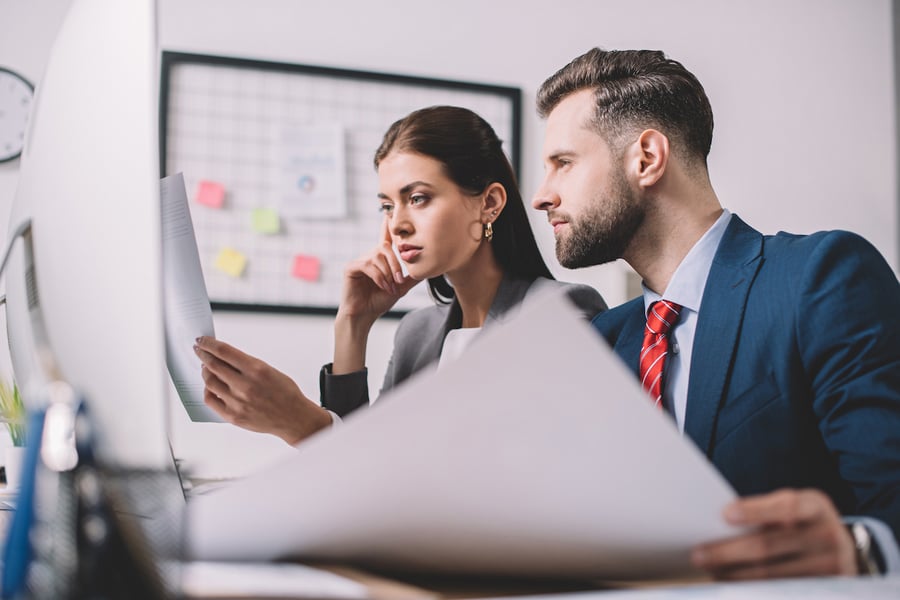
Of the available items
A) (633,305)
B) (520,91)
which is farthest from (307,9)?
(633,305)

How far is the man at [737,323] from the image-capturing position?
45 cm

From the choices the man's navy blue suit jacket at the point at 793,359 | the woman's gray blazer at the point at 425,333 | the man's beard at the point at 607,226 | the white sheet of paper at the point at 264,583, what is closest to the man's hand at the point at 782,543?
the white sheet of paper at the point at 264,583

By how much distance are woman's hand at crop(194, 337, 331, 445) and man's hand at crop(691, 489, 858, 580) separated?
0.64 metres

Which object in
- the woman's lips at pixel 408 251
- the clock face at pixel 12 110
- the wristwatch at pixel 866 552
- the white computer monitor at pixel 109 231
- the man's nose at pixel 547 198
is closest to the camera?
the white computer monitor at pixel 109 231

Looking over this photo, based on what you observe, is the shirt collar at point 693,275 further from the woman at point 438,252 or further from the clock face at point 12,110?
the clock face at point 12,110

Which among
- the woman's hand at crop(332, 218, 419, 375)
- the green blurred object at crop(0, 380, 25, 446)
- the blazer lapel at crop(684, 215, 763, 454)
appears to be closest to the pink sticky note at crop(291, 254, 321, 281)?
the woman's hand at crop(332, 218, 419, 375)

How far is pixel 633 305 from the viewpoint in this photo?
4.06ft

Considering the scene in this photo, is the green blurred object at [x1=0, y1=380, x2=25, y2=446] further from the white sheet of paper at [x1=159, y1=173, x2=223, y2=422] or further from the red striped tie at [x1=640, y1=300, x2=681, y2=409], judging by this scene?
the red striped tie at [x1=640, y1=300, x2=681, y2=409]

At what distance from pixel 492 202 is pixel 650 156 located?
1.90ft

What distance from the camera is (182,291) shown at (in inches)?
31.8

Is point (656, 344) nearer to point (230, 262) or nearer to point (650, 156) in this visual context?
point (650, 156)

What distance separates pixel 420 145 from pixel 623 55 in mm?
578

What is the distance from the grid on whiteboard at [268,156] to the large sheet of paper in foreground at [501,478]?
6.64 feet

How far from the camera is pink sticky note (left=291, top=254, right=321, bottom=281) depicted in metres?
2.38
